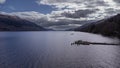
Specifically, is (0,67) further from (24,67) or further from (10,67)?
(24,67)

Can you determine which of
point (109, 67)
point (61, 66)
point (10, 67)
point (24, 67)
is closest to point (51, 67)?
point (61, 66)

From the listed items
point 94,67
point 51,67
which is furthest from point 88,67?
point 51,67

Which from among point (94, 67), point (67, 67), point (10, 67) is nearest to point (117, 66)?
point (94, 67)

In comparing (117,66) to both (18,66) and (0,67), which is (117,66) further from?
(0,67)

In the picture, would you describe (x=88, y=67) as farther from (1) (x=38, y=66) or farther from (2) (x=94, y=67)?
(1) (x=38, y=66)

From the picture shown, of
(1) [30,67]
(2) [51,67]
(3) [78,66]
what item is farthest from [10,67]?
(3) [78,66]

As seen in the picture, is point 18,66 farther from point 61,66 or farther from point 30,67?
point 61,66
